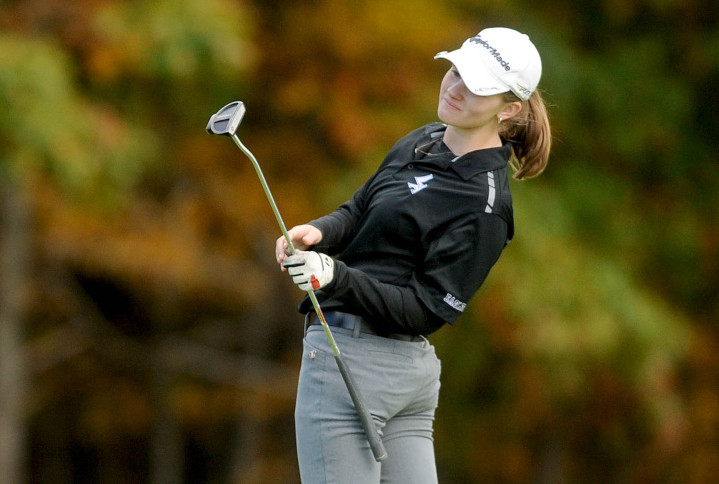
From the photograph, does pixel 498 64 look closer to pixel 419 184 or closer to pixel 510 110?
pixel 510 110

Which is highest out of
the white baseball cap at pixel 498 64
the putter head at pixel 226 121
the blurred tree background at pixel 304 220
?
the white baseball cap at pixel 498 64

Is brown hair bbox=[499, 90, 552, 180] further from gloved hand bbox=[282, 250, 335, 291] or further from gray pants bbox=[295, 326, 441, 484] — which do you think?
gloved hand bbox=[282, 250, 335, 291]

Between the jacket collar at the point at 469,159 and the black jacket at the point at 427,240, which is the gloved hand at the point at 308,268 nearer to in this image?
the black jacket at the point at 427,240

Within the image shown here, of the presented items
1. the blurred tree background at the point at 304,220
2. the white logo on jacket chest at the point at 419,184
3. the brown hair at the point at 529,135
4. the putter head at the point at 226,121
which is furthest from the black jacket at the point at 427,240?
the blurred tree background at the point at 304,220

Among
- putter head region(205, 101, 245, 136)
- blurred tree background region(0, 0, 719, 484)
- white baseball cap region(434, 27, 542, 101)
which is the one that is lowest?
blurred tree background region(0, 0, 719, 484)

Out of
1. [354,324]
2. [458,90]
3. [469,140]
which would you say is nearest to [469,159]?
[469,140]

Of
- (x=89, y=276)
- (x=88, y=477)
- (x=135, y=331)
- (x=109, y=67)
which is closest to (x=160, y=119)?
(x=109, y=67)

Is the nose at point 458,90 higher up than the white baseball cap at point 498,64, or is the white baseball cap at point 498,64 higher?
the white baseball cap at point 498,64

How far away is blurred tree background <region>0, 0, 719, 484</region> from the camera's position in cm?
849

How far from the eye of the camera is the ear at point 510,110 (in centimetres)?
318

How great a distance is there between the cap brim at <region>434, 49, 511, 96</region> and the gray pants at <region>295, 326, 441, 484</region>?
0.69m

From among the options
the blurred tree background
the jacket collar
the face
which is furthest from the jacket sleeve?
the blurred tree background

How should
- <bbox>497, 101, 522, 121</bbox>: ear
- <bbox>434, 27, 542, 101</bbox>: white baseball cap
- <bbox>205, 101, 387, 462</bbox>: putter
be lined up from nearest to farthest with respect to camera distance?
<bbox>205, 101, 387, 462</bbox>: putter < <bbox>434, 27, 542, 101</bbox>: white baseball cap < <bbox>497, 101, 522, 121</bbox>: ear

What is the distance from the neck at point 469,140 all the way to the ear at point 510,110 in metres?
0.06
